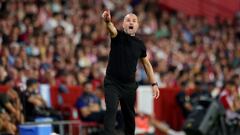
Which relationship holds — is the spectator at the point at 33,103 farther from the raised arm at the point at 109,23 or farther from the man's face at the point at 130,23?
the raised arm at the point at 109,23

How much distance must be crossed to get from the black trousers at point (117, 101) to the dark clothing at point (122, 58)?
0.10m

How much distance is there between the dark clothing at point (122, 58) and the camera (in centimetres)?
1185

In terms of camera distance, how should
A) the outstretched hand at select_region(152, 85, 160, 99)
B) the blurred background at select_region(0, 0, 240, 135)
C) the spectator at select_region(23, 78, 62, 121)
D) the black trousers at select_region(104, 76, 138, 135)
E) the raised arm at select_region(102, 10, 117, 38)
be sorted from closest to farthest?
the raised arm at select_region(102, 10, 117, 38) < the black trousers at select_region(104, 76, 138, 135) < the outstretched hand at select_region(152, 85, 160, 99) < the spectator at select_region(23, 78, 62, 121) < the blurred background at select_region(0, 0, 240, 135)

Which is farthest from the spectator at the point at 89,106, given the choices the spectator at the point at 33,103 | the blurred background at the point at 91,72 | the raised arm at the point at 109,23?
the raised arm at the point at 109,23

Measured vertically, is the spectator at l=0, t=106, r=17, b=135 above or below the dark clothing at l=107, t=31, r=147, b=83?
below

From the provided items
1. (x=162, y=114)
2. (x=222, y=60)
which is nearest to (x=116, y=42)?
(x=162, y=114)

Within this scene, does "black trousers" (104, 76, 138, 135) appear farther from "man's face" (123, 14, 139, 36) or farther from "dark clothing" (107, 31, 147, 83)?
"man's face" (123, 14, 139, 36)

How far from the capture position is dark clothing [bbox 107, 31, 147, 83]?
11.9 meters

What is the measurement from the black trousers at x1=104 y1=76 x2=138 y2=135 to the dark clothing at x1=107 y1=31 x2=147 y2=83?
101mm

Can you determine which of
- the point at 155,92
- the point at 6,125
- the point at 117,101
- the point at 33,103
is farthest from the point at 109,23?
the point at 33,103

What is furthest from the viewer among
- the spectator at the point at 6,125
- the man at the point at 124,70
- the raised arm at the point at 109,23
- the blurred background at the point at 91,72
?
the blurred background at the point at 91,72

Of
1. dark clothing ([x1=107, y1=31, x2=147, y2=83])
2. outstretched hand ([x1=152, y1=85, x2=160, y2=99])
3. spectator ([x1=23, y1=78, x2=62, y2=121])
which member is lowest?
spectator ([x1=23, y1=78, x2=62, y2=121])

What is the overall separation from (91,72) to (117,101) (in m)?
7.92

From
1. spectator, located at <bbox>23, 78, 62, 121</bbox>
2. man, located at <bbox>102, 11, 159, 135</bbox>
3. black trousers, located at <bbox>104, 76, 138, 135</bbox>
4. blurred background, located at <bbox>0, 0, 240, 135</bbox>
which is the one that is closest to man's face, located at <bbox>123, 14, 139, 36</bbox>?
man, located at <bbox>102, 11, 159, 135</bbox>
